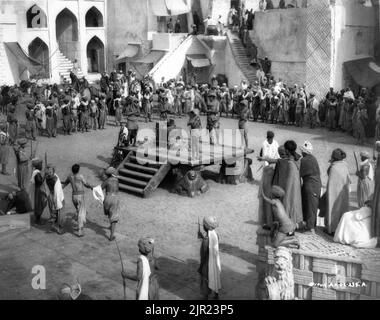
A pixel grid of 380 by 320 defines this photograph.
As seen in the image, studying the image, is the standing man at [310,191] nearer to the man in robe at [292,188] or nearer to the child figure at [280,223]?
Result: the man in robe at [292,188]

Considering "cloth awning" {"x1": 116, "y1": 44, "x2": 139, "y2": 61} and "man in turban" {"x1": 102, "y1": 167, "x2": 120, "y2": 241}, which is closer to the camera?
"man in turban" {"x1": 102, "y1": 167, "x2": 120, "y2": 241}

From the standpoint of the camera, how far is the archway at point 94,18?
33.2 meters

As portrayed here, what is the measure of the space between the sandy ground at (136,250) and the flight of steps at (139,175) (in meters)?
0.23

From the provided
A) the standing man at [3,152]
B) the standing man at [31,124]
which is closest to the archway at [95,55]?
the standing man at [31,124]

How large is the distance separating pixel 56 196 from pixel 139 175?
10.4 ft

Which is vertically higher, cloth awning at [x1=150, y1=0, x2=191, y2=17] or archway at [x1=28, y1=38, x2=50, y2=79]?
cloth awning at [x1=150, y1=0, x2=191, y2=17]

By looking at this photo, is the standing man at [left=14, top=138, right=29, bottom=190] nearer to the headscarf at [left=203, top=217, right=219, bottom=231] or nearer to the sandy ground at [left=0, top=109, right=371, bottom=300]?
the sandy ground at [left=0, top=109, right=371, bottom=300]

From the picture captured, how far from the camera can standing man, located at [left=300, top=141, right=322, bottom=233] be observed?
24.3ft

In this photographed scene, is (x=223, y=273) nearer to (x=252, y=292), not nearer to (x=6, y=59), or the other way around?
(x=252, y=292)

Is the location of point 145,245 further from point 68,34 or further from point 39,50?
point 68,34

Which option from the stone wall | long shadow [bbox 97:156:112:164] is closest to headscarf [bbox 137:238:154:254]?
long shadow [bbox 97:156:112:164]

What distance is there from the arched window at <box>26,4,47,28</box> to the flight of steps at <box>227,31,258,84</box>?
33.7 feet

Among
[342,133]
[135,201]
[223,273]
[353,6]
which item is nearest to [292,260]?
[223,273]

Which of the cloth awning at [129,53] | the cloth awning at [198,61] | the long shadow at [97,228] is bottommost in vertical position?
the long shadow at [97,228]
